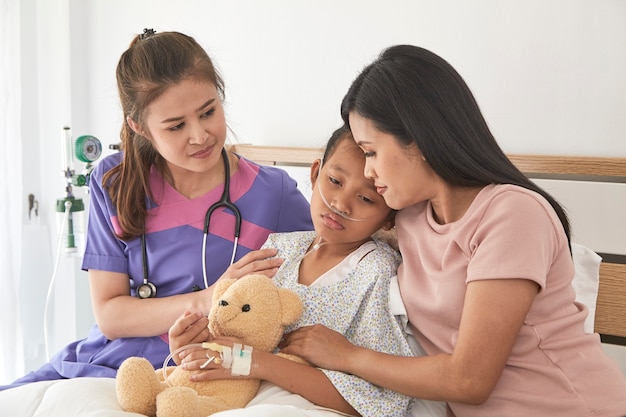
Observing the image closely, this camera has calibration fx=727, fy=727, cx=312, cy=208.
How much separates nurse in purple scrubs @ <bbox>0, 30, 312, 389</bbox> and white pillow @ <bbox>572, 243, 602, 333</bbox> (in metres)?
0.67

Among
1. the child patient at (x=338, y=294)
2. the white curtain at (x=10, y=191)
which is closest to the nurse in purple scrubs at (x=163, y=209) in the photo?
the child patient at (x=338, y=294)

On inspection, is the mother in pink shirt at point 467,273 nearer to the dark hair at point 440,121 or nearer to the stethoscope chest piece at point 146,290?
the dark hair at point 440,121

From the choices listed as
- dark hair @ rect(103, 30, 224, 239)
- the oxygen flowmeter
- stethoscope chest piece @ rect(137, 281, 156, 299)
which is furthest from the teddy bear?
the oxygen flowmeter

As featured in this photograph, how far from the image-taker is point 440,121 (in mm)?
1364

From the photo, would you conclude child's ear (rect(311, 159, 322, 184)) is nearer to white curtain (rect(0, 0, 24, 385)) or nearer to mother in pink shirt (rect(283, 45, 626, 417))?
mother in pink shirt (rect(283, 45, 626, 417))

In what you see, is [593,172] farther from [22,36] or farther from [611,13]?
[22,36]

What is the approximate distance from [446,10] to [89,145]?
130cm

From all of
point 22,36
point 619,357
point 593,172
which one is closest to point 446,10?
point 593,172

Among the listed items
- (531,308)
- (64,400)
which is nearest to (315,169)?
(531,308)

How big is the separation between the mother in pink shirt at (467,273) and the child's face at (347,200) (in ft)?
0.25

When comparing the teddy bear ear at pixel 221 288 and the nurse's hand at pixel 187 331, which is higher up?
the teddy bear ear at pixel 221 288

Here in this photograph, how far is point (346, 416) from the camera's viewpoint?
1399 millimetres

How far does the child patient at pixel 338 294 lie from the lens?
1.39 metres

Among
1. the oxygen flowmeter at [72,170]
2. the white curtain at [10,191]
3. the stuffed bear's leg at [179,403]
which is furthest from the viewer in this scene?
the white curtain at [10,191]
